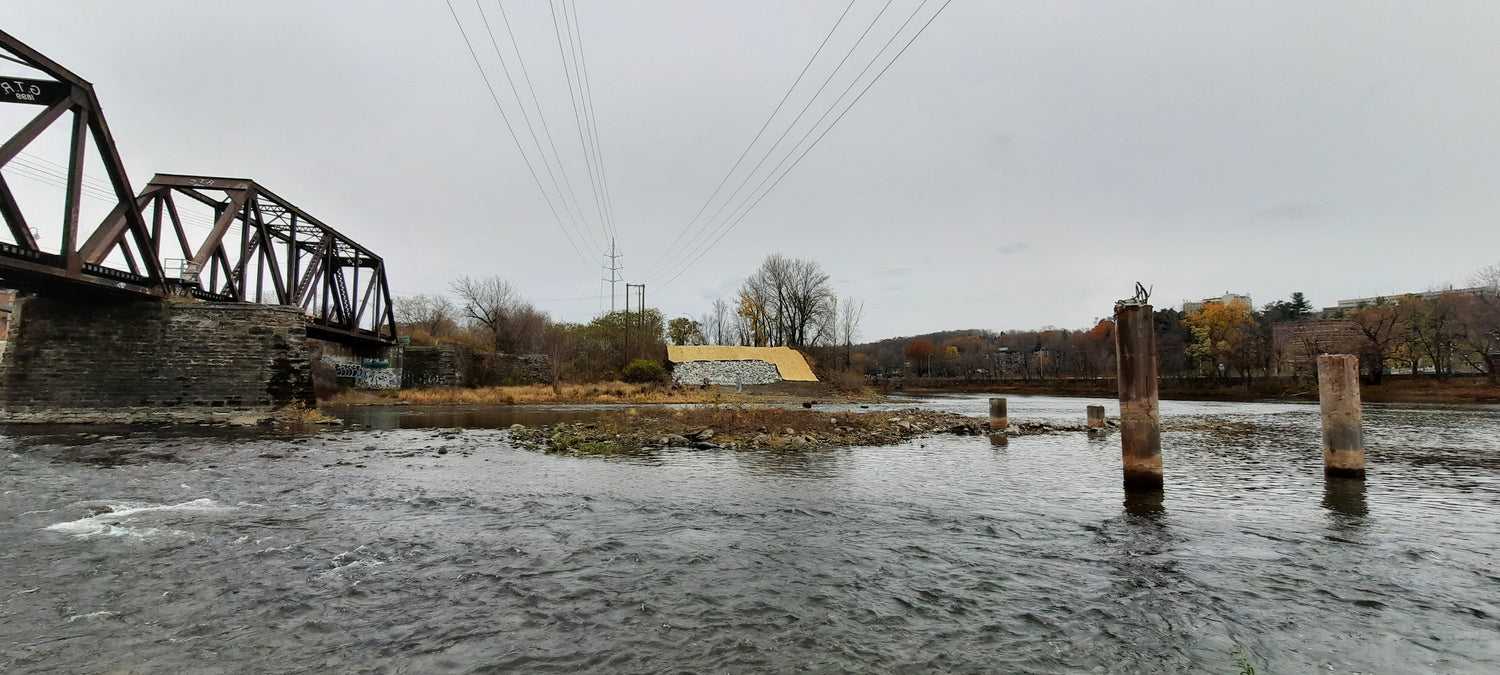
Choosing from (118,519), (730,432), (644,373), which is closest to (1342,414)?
(730,432)

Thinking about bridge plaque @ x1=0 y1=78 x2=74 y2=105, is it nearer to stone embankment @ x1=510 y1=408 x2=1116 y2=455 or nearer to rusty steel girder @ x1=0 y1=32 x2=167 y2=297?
rusty steel girder @ x1=0 y1=32 x2=167 y2=297

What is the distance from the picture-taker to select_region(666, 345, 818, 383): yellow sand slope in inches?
2127

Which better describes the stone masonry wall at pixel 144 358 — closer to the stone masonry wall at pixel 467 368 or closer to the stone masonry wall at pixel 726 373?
the stone masonry wall at pixel 467 368

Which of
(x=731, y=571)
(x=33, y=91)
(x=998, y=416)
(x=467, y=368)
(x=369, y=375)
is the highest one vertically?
(x=33, y=91)

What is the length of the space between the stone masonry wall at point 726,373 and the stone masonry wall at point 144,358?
30.8 metres

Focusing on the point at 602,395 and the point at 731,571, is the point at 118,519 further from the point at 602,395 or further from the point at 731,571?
the point at 602,395

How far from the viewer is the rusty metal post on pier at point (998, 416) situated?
22.8 meters

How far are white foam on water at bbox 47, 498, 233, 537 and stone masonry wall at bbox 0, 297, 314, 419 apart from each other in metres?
18.6

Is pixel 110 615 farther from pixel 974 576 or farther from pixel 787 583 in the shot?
pixel 974 576

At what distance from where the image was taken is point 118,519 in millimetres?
7500

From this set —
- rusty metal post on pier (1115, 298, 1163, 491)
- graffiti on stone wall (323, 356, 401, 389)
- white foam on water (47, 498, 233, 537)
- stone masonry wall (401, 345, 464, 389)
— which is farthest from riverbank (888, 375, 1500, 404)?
graffiti on stone wall (323, 356, 401, 389)

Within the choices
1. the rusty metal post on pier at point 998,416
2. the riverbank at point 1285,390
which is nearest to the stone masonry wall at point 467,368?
the rusty metal post on pier at point 998,416

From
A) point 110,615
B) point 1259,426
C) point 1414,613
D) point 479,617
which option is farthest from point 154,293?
point 1259,426

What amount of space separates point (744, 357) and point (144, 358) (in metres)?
37.8
